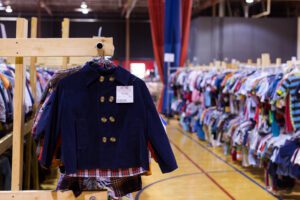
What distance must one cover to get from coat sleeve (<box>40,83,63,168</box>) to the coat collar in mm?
184

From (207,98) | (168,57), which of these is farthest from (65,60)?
(168,57)

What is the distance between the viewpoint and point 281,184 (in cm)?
500

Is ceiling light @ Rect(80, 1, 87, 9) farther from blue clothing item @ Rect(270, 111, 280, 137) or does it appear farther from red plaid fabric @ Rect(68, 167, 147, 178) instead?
red plaid fabric @ Rect(68, 167, 147, 178)

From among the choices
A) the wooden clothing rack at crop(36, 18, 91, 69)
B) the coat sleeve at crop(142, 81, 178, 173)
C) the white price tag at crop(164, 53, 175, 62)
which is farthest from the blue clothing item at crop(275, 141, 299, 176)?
the white price tag at crop(164, 53, 175, 62)

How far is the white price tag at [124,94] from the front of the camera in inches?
102

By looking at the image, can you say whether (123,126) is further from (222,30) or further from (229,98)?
(222,30)

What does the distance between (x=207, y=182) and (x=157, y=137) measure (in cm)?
324

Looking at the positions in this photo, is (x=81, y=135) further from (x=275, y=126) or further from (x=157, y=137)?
(x=275, y=126)

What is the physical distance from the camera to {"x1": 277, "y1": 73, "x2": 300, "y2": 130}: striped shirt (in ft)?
15.2

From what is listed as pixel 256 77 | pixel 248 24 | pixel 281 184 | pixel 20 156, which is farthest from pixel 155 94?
pixel 20 156

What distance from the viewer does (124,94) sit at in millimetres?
2584

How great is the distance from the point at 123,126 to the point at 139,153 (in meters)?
0.18

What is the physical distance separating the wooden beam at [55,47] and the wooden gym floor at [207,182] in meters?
2.76

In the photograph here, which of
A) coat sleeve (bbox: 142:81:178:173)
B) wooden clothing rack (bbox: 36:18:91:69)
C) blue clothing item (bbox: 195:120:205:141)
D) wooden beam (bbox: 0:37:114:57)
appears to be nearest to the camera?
wooden beam (bbox: 0:37:114:57)
